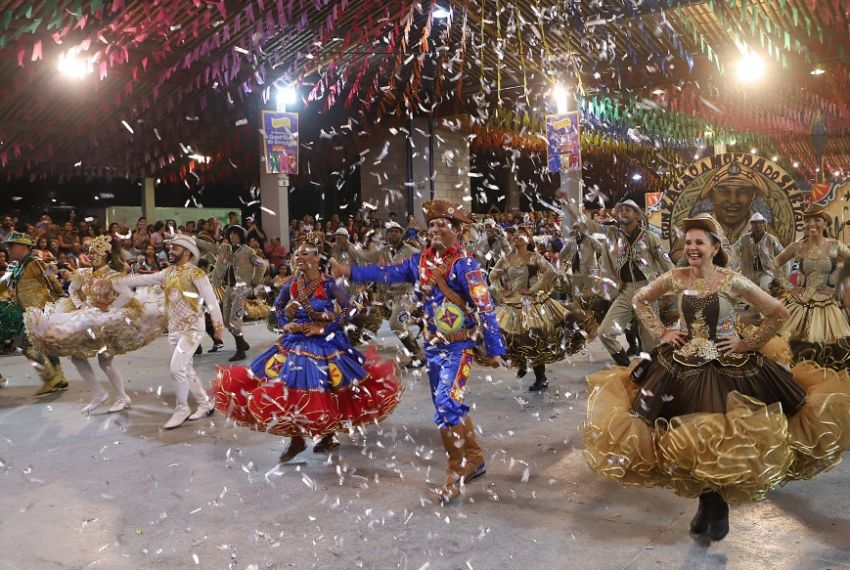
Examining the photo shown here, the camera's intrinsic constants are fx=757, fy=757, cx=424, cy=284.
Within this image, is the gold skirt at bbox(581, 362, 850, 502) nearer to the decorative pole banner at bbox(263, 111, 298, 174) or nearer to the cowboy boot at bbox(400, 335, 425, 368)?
the cowboy boot at bbox(400, 335, 425, 368)

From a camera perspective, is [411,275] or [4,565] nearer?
[4,565]

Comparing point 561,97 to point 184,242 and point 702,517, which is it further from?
point 702,517

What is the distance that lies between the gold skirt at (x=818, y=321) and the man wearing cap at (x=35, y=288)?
26.3 ft

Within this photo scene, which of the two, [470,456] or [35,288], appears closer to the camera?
[470,456]

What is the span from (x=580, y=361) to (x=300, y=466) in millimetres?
5542

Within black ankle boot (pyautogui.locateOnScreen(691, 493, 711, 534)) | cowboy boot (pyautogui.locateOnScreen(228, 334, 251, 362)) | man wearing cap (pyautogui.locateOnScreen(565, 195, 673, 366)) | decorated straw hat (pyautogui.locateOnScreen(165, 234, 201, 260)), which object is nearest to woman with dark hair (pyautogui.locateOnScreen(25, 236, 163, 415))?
decorated straw hat (pyautogui.locateOnScreen(165, 234, 201, 260))

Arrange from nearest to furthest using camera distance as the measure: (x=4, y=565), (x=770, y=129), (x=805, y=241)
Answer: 1. (x=4, y=565)
2. (x=805, y=241)
3. (x=770, y=129)

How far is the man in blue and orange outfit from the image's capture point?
5.21 meters

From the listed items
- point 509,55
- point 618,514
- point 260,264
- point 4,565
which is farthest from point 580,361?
point 509,55

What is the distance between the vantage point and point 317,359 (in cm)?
584

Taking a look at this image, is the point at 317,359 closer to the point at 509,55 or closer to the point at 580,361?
the point at 580,361

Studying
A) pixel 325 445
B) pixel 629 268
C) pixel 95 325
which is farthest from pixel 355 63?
pixel 325 445

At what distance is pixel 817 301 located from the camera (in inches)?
292

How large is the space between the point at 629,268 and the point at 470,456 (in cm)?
377
